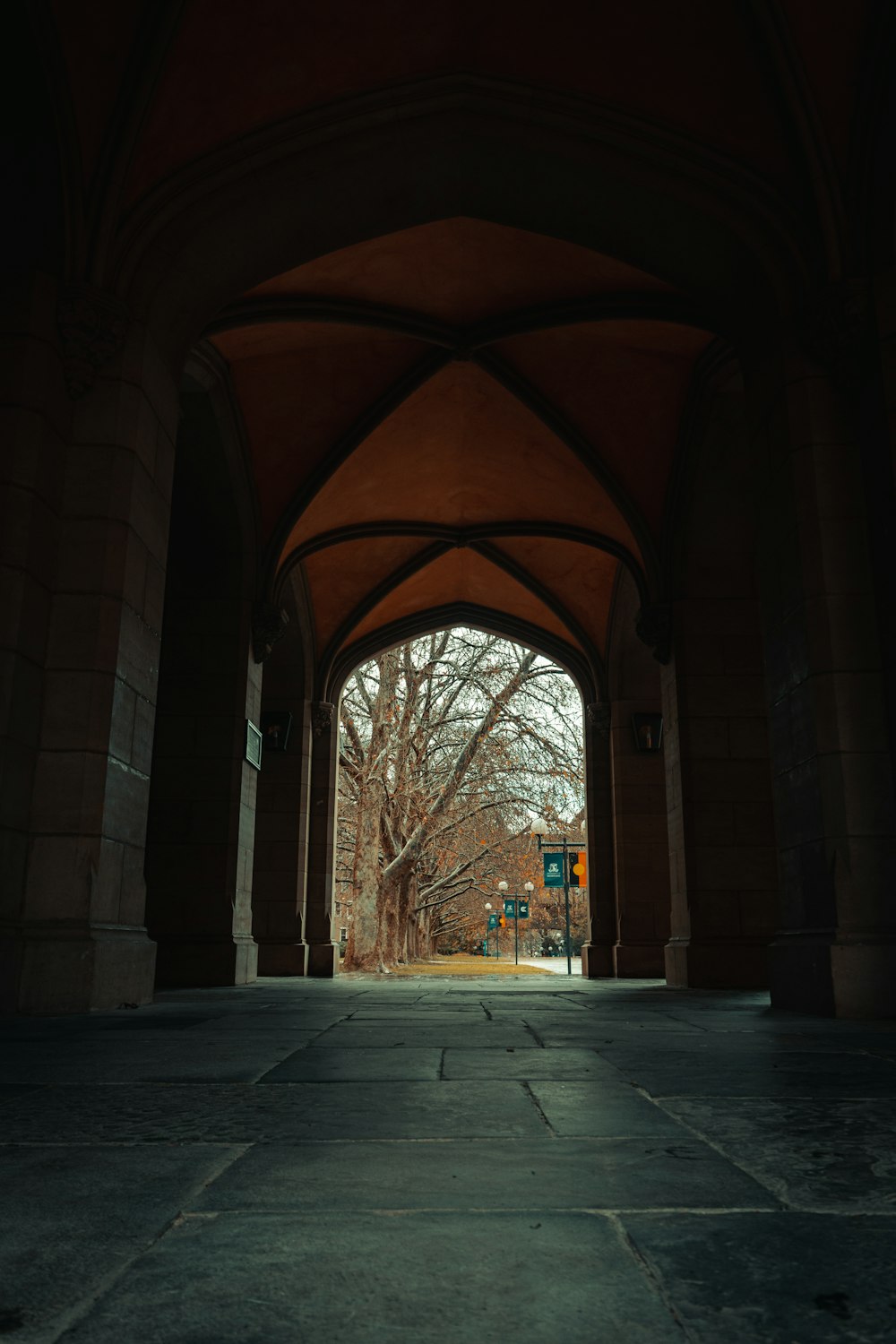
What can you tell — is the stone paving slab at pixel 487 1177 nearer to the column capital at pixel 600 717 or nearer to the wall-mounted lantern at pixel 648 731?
the wall-mounted lantern at pixel 648 731

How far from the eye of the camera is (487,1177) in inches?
67.8

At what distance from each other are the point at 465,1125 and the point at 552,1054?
5.11ft

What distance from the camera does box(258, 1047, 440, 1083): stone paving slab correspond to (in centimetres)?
299

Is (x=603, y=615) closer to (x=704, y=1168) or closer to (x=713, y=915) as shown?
(x=713, y=915)

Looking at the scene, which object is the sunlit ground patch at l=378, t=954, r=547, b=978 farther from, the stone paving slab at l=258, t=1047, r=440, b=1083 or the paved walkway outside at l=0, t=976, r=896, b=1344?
the paved walkway outside at l=0, t=976, r=896, b=1344

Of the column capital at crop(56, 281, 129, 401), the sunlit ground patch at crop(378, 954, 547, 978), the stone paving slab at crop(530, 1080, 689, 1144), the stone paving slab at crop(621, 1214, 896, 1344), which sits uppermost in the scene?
the column capital at crop(56, 281, 129, 401)

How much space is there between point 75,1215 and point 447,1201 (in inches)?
21.6

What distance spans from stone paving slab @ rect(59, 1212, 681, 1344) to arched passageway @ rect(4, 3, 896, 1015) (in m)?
4.81

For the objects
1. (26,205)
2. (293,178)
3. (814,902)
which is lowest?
(814,902)

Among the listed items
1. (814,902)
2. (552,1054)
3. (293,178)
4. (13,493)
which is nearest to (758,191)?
(293,178)

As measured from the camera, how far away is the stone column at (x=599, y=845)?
15.8 metres

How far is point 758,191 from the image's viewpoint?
7.36 m

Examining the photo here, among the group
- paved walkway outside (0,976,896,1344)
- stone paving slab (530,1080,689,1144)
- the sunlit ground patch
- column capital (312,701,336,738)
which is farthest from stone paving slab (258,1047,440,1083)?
the sunlit ground patch

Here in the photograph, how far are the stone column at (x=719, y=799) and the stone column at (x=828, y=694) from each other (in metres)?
3.83
